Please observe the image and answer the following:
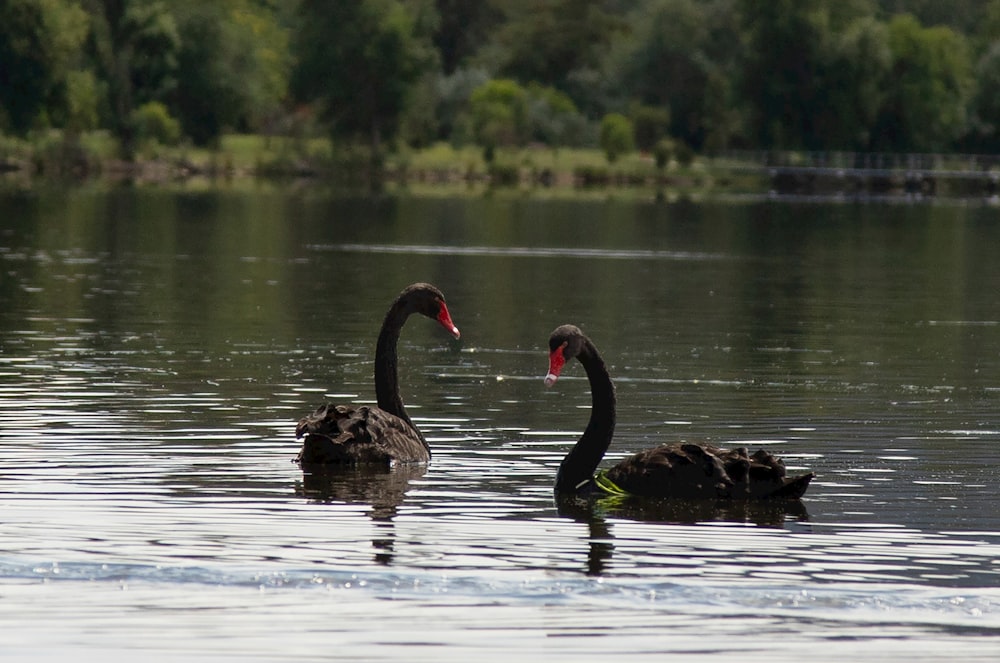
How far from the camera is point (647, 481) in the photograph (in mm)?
15656

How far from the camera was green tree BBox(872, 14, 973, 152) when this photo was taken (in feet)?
434

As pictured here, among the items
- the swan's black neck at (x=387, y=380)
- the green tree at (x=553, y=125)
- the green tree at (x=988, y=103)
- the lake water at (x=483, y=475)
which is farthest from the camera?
the green tree at (x=553, y=125)

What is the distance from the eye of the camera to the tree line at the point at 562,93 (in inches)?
4845

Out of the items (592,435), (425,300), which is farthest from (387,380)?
(592,435)

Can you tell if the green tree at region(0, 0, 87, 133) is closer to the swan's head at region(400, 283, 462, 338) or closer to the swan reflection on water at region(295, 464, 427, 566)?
the swan's head at region(400, 283, 462, 338)

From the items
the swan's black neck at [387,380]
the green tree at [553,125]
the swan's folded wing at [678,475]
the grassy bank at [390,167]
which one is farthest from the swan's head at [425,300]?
the green tree at [553,125]

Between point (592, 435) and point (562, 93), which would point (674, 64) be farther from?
point (592, 435)

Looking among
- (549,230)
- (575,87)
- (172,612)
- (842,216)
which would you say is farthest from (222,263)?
(575,87)

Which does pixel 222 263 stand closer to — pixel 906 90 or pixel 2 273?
pixel 2 273

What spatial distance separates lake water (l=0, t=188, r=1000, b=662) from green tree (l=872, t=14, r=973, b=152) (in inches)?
3549

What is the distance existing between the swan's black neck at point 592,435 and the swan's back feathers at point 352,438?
1.63 meters

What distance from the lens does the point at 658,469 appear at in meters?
15.6

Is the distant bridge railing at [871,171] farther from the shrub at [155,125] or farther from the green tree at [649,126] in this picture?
the shrub at [155,125]

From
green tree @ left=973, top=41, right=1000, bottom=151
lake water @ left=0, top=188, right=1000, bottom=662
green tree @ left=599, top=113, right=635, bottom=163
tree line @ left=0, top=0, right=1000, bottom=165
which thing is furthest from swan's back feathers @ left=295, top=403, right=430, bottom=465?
green tree @ left=973, top=41, right=1000, bottom=151
